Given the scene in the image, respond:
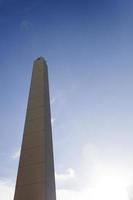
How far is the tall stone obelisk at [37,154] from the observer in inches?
351

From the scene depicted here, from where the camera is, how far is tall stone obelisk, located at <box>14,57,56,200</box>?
8914 millimetres

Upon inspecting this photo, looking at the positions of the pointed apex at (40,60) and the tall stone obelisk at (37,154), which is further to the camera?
the pointed apex at (40,60)

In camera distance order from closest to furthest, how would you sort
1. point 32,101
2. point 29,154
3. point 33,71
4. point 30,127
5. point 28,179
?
point 28,179
point 29,154
point 30,127
point 32,101
point 33,71

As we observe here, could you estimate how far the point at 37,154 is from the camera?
386 inches

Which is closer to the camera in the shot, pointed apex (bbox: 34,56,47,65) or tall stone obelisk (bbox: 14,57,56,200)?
tall stone obelisk (bbox: 14,57,56,200)

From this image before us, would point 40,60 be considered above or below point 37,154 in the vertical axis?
above

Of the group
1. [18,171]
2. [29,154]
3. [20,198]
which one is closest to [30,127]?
[29,154]

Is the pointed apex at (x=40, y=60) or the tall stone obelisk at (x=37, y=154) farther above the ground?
the pointed apex at (x=40, y=60)

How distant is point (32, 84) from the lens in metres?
12.9

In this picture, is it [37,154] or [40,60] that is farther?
[40,60]

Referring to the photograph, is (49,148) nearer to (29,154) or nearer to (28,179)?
(29,154)

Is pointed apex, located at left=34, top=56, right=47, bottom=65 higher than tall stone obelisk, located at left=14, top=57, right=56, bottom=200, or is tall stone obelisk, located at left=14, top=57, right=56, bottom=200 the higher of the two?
pointed apex, located at left=34, top=56, right=47, bottom=65

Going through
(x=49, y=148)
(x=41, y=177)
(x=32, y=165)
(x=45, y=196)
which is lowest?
(x=45, y=196)

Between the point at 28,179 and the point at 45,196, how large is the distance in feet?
3.64
